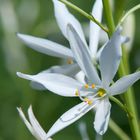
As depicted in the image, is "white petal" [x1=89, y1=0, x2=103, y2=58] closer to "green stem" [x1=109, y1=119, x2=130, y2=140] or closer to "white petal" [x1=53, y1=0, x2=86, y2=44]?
"white petal" [x1=53, y1=0, x2=86, y2=44]

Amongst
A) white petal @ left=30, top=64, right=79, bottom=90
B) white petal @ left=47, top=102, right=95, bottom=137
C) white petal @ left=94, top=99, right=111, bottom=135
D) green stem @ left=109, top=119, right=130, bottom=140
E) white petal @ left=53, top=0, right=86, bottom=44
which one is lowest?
green stem @ left=109, top=119, right=130, bottom=140

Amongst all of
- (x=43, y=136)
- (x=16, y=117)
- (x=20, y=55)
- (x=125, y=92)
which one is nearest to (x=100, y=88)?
(x=125, y=92)

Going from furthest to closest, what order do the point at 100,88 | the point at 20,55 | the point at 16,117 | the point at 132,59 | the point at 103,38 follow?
the point at 132,59 < the point at 16,117 < the point at 20,55 < the point at 103,38 < the point at 100,88

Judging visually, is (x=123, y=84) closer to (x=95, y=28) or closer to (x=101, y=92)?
(x=101, y=92)

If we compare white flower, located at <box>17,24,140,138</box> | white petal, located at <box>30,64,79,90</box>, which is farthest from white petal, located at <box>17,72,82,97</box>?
white petal, located at <box>30,64,79,90</box>

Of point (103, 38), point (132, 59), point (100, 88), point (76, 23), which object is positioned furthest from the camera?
point (132, 59)

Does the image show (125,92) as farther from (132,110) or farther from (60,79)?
(60,79)

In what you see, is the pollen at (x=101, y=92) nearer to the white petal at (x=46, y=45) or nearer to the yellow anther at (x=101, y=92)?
the yellow anther at (x=101, y=92)
